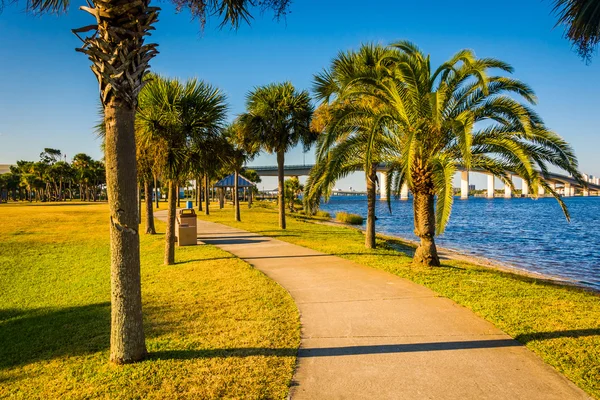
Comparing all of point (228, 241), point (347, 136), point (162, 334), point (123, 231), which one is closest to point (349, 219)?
point (228, 241)

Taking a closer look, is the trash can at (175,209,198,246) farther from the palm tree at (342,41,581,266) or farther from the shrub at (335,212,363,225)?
the shrub at (335,212,363,225)

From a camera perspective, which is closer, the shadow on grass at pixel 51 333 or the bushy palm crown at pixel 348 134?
the shadow on grass at pixel 51 333

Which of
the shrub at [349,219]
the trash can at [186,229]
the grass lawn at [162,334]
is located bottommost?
the shrub at [349,219]

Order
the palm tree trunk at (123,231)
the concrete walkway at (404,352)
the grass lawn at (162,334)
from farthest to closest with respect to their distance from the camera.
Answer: the palm tree trunk at (123,231), the grass lawn at (162,334), the concrete walkway at (404,352)

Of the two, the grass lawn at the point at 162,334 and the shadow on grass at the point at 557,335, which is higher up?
the shadow on grass at the point at 557,335

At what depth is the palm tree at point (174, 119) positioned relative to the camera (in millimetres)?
10945

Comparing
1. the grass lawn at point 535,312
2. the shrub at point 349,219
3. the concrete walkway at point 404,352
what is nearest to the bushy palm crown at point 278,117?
the grass lawn at point 535,312

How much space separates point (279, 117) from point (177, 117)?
9.78 meters

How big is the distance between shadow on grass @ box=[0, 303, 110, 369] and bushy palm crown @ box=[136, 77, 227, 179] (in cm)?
469

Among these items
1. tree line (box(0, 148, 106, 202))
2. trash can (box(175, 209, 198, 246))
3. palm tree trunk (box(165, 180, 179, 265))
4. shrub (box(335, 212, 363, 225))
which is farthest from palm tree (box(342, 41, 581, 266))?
tree line (box(0, 148, 106, 202))

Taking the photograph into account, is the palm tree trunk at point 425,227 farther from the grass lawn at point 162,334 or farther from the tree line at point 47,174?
the tree line at point 47,174

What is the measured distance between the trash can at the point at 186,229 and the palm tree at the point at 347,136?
198 inches

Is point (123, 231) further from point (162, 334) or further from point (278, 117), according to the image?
point (278, 117)

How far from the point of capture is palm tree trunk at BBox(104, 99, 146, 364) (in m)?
4.50
